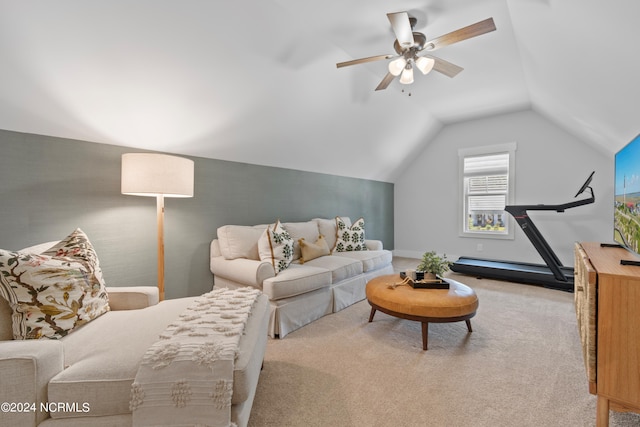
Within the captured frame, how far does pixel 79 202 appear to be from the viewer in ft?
7.54

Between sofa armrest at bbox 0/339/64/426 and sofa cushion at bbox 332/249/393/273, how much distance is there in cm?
293

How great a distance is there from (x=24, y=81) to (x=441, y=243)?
624cm

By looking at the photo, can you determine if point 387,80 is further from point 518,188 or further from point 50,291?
point 518,188

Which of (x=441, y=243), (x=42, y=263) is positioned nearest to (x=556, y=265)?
(x=441, y=243)

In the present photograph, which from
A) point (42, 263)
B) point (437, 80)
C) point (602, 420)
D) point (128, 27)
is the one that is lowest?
point (602, 420)

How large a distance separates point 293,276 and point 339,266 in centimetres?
72

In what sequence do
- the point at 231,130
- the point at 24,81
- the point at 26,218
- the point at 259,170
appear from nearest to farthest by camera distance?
the point at 24,81 < the point at 26,218 < the point at 231,130 < the point at 259,170

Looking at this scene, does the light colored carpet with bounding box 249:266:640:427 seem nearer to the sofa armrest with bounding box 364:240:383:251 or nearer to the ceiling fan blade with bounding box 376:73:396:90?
the sofa armrest with bounding box 364:240:383:251

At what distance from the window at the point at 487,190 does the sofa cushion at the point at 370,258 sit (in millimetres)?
2505

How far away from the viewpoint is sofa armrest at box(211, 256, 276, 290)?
8.32ft

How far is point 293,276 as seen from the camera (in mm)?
2648

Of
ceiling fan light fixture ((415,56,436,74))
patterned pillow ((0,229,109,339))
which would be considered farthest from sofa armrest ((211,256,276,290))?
ceiling fan light fixture ((415,56,436,74))

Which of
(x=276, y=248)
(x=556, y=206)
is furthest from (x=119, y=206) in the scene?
(x=556, y=206)

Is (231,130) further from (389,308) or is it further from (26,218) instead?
(389,308)
